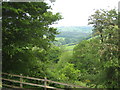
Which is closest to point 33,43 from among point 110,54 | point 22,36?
point 22,36

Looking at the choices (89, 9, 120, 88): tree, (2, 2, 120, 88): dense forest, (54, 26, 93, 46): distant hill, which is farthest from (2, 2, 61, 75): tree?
(89, 9, 120, 88): tree

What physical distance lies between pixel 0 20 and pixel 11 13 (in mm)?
906

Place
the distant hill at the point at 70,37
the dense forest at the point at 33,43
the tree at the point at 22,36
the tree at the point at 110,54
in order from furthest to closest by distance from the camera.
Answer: the distant hill at the point at 70,37, the tree at the point at 110,54, the dense forest at the point at 33,43, the tree at the point at 22,36

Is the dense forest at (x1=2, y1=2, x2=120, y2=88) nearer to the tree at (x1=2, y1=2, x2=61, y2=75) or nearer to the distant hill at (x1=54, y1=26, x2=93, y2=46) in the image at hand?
the tree at (x1=2, y1=2, x2=61, y2=75)

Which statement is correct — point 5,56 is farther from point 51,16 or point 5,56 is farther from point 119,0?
point 119,0

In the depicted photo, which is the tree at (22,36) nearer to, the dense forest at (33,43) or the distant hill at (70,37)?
the dense forest at (33,43)

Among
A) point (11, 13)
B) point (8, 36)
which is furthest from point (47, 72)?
point (11, 13)

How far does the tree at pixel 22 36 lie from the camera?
28.5ft

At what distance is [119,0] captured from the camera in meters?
10.6

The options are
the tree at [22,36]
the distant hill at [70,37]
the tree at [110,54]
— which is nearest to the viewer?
the tree at [22,36]

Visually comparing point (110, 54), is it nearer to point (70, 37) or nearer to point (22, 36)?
point (22, 36)

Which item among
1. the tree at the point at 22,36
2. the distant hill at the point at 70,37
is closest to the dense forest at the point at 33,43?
the tree at the point at 22,36

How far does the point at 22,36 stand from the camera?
9.19 m

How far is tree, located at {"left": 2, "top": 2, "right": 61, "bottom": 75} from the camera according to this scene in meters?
8.68
